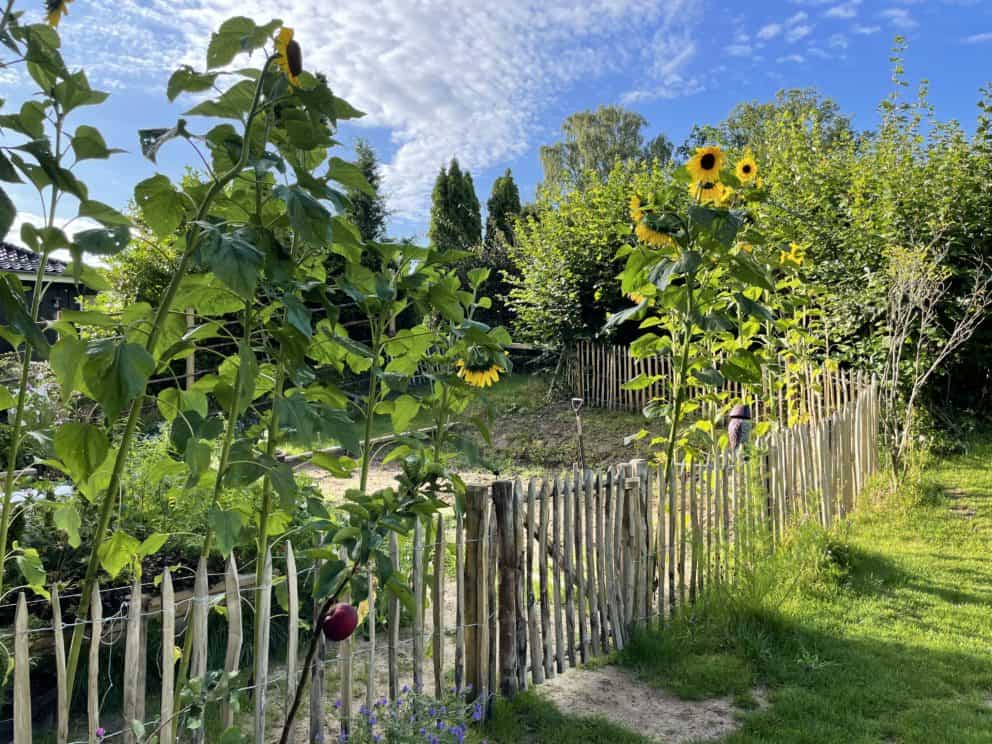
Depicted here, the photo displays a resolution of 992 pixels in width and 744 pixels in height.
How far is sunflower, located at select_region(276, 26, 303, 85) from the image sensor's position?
1.38 metres

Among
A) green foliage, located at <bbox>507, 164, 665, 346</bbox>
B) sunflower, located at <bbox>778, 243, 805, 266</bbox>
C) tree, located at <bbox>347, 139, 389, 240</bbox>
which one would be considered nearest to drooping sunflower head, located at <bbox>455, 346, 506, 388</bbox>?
sunflower, located at <bbox>778, 243, 805, 266</bbox>

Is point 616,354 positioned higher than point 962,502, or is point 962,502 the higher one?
point 616,354

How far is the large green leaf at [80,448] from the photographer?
136cm

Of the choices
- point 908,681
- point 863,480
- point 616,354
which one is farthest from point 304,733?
point 616,354

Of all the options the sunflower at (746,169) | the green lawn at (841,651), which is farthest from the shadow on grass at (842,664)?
the sunflower at (746,169)

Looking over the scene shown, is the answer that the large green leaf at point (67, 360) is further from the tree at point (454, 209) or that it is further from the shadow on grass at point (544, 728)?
the tree at point (454, 209)

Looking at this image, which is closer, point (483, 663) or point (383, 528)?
point (383, 528)

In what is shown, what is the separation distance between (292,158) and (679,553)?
10.9ft

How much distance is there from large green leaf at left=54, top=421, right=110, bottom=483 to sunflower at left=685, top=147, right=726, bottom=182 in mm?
3127

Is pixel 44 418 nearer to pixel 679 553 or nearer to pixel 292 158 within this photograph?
pixel 292 158

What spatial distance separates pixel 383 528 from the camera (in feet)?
5.76

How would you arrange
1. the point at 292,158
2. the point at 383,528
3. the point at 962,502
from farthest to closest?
the point at 962,502 → the point at 383,528 → the point at 292,158

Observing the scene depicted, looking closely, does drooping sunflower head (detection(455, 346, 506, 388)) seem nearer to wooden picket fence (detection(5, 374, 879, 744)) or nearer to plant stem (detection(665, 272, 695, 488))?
wooden picket fence (detection(5, 374, 879, 744))

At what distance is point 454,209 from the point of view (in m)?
25.0
